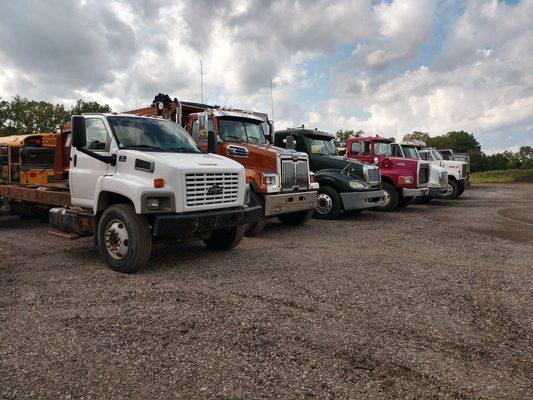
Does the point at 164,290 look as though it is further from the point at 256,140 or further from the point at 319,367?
the point at 256,140

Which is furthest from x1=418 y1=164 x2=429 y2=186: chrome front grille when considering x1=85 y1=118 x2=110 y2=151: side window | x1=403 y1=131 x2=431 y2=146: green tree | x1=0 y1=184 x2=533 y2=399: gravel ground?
x1=403 y1=131 x2=431 y2=146: green tree

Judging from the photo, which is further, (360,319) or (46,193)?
(46,193)

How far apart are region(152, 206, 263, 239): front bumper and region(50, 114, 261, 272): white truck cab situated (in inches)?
0.5

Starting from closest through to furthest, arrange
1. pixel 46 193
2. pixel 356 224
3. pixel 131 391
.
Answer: pixel 131 391 < pixel 46 193 < pixel 356 224

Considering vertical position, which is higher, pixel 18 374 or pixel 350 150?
pixel 350 150

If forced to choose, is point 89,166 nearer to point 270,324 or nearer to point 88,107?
point 270,324

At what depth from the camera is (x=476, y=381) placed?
294 cm

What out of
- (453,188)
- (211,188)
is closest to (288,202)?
(211,188)

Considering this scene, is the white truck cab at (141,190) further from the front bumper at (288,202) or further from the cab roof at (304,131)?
the cab roof at (304,131)

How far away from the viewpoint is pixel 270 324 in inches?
154

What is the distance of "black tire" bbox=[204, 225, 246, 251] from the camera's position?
6.87 metres

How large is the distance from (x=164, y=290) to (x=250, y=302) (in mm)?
1132

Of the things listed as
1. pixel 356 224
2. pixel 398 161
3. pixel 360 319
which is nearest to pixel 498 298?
pixel 360 319

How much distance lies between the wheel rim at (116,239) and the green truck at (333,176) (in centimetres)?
537
